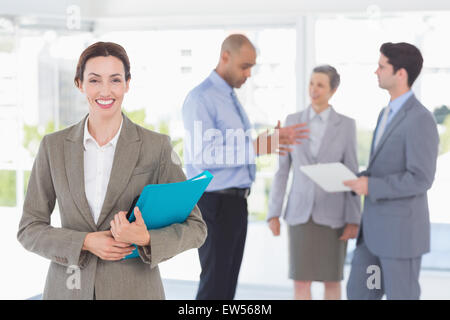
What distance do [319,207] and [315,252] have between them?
0.70 ft

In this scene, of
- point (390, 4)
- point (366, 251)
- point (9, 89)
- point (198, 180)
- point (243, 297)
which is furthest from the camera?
point (243, 297)

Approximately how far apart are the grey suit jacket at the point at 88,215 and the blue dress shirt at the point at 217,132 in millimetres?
1027

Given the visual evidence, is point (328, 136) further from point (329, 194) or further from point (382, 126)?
point (382, 126)

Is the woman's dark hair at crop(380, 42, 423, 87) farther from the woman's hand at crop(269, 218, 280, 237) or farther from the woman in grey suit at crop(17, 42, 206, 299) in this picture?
the woman in grey suit at crop(17, 42, 206, 299)

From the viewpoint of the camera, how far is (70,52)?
3094 millimetres

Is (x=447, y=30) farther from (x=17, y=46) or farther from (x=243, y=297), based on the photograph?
(x=17, y=46)

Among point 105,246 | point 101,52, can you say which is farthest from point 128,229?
point 101,52

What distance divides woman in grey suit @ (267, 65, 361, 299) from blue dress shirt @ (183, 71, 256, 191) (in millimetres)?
339

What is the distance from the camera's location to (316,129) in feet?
8.43

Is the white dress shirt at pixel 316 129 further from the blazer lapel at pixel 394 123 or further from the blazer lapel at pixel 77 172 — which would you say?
the blazer lapel at pixel 77 172

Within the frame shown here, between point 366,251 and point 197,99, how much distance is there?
0.93 m

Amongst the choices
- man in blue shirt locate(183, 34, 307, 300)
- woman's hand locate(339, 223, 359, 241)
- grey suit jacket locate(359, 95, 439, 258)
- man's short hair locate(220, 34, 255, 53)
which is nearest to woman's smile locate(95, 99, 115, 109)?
man in blue shirt locate(183, 34, 307, 300)

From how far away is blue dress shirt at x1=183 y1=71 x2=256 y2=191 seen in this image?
224 cm

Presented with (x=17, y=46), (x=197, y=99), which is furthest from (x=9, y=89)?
(x=197, y=99)
